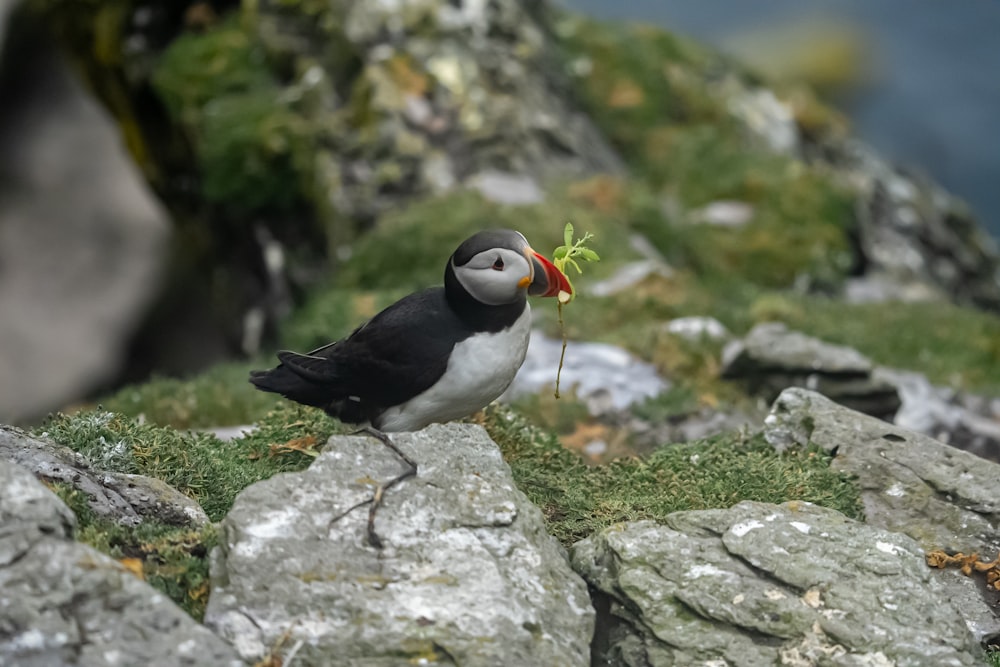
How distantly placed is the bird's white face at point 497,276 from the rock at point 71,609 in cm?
262

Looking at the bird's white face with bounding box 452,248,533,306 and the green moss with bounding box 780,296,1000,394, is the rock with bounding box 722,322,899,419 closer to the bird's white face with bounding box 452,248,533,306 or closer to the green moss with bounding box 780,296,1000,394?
the green moss with bounding box 780,296,1000,394

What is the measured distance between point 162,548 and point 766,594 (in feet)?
10.0

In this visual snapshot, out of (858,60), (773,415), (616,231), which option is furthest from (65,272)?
(858,60)

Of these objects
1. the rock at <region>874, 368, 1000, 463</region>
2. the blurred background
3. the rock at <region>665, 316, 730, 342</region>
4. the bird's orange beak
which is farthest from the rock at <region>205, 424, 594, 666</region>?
the blurred background

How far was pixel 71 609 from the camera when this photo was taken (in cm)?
476

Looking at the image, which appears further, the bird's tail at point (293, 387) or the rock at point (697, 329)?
the rock at point (697, 329)

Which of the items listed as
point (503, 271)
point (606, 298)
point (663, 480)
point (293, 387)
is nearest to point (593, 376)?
point (606, 298)

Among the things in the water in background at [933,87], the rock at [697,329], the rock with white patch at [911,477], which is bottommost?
the water in background at [933,87]

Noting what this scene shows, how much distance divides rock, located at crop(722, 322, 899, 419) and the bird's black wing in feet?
15.8

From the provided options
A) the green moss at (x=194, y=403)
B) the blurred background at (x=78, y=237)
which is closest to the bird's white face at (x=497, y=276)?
the green moss at (x=194, y=403)

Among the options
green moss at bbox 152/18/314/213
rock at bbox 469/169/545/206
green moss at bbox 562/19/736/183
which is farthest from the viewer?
green moss at bbox 562/19/736/183

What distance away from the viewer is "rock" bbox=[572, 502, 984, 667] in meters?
5.46

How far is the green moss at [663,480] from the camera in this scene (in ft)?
23.1

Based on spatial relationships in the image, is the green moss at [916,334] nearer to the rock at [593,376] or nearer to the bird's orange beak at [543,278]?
the rock at [593,376]
